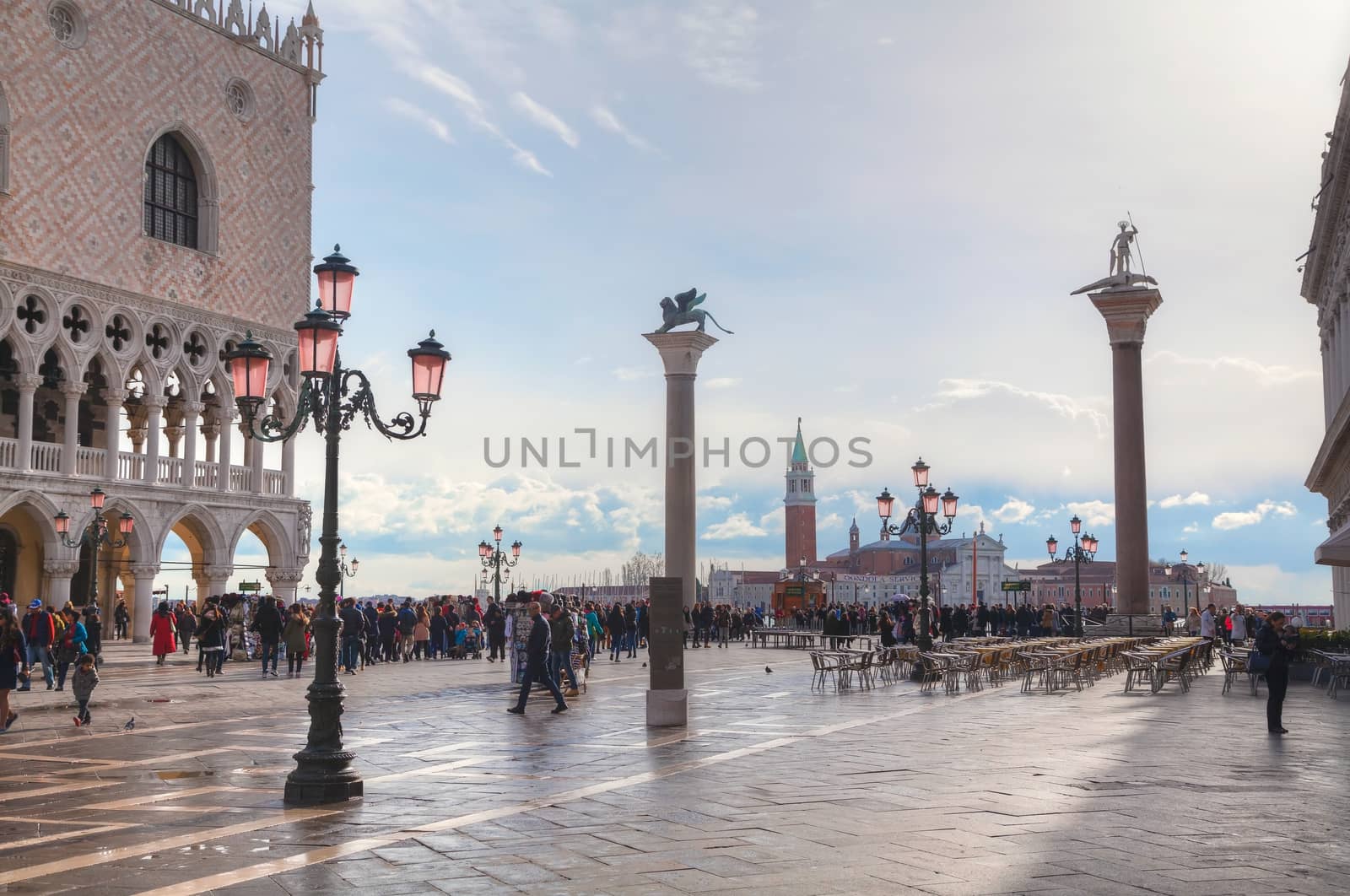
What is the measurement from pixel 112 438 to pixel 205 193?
7428 mm

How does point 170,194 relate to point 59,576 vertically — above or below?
above

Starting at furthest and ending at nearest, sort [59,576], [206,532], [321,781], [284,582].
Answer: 1. [284,582]
2. [206,532]
3. [59,576]
4. [321,781]

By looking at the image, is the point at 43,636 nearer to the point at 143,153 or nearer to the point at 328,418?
the point at 328,418

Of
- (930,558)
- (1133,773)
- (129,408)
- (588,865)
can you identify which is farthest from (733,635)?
(930,558)

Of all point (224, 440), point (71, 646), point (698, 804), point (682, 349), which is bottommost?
point (698, 804)

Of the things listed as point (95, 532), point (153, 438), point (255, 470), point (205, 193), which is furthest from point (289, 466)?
point (95, 532)

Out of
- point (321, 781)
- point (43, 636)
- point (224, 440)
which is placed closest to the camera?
point (321, 781)

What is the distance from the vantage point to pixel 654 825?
7887 millimetres

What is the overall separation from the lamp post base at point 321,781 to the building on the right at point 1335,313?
57.1ft

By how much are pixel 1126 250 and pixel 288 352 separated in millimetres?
22915

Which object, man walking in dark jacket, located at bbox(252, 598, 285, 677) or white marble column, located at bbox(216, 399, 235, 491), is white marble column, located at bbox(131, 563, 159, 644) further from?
man walking in dark jacket, located at bbox(252, 598, 285, 677)

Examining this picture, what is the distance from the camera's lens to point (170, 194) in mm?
35188

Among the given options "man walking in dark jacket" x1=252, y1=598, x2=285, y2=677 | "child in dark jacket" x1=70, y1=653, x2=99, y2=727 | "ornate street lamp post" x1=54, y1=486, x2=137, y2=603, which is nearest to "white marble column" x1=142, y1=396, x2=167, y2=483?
"ornate street lamp post" x1=54, y1=486, x2=137, y2=603

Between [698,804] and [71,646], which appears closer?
[698,804]
